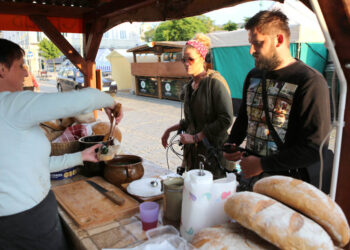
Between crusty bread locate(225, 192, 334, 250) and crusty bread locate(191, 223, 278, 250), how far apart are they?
0.07 m

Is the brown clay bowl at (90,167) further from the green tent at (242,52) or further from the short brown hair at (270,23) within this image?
the green tent at (242,52)

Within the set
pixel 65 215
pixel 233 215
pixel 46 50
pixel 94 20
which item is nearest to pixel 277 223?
pixel 233 215

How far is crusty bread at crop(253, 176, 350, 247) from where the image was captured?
3.04 ft

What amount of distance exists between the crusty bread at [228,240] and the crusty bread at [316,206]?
0.17m

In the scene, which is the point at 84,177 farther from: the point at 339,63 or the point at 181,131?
→ the point at 339,63

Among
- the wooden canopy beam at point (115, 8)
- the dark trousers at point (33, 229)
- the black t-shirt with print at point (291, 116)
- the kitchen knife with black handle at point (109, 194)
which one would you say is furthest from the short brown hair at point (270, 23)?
the wooden canopy beam at point (115, 8)

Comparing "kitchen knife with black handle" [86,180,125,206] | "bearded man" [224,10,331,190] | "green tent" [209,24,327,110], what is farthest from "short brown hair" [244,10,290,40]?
"green tent" [209,24,327,110]

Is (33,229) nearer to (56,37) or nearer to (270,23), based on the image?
(270,23)

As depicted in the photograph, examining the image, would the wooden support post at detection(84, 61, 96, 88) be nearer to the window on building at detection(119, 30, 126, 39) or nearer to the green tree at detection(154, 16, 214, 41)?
the green tree at detection(154, 16, 214, 41)

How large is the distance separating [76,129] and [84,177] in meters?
0.68

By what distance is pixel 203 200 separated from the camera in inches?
44.4

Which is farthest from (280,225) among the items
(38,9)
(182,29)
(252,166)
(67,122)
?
(182,29)

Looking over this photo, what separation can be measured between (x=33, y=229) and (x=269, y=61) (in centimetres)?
162

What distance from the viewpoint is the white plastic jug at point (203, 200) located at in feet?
3.65
